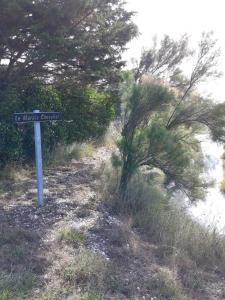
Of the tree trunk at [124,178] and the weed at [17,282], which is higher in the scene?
the tree trunk at [124,178]

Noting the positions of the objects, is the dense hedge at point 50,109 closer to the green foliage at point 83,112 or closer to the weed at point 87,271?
the green foliage at point 83,112

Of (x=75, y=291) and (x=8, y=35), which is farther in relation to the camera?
(x=8, y=35)

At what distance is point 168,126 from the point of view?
8.84 metres

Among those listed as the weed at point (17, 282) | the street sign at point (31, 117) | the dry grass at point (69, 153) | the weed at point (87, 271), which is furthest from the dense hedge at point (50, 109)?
the weed at point (17, 282)

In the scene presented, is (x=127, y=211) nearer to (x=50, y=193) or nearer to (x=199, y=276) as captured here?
(x=50, y=193)

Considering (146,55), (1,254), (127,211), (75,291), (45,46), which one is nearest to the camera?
(75,291)

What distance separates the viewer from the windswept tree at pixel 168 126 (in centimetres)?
780

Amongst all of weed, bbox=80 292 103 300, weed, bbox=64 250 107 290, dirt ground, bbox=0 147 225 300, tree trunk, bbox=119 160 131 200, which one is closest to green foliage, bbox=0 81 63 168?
dirt ground, bbox=0 147 225 300

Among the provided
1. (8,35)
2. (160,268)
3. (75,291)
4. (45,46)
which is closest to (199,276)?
(160,268)

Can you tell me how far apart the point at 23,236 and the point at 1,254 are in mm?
607

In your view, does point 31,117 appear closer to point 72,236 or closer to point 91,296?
point 72,236

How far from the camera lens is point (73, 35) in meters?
8.94

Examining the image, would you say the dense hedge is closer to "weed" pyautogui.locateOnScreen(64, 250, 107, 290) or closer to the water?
the water

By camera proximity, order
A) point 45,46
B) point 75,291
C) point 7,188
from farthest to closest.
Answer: point 45,46
point 7,188
point 75,291
